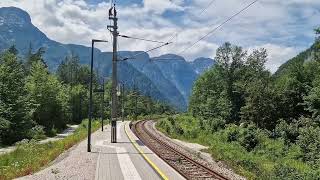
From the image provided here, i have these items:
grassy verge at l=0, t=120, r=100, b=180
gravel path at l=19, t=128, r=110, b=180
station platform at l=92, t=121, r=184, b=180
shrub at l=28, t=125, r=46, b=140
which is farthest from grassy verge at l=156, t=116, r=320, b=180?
shrub at l=28, t=125, r=46, b=140

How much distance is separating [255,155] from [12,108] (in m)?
40.4

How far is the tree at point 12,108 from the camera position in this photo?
60938 millimetres

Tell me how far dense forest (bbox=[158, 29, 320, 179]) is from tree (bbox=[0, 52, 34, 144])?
2023cm

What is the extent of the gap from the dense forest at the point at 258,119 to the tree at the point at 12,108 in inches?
796

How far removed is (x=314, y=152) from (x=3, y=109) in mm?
40561

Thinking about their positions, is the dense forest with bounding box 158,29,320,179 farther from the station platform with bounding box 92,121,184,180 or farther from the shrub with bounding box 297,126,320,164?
the station platform with bounding box 92,121,184,180

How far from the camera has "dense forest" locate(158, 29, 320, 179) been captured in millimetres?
29391

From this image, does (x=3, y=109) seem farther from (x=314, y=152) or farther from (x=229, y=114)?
(x=229, y=114)

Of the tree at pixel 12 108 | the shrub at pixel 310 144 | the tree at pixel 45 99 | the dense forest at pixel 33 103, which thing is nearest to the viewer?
the shrub at pixel 310 144

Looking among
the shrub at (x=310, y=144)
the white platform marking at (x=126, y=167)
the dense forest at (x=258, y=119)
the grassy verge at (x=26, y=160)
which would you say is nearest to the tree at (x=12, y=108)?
the grassy verge at (x=26, y=160)

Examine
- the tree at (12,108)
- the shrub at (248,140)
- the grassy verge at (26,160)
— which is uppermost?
the tree at (12,108)

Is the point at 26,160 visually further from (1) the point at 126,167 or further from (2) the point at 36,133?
(2) the point at 36,133

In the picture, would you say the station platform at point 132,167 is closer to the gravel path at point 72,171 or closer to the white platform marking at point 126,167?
the white platform marking at point 126,167

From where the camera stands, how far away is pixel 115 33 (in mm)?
40969
